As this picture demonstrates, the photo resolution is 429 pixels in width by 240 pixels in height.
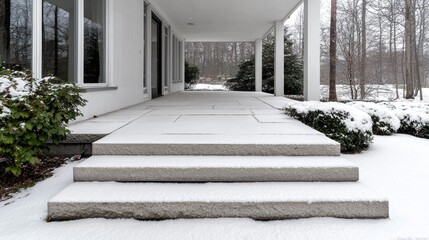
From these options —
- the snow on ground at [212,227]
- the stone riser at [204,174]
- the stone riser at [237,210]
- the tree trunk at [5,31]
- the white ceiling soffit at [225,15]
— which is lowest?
the snow on ground at [212,227]

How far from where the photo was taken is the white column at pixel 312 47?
7762 millimetres

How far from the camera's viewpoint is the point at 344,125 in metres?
3.81

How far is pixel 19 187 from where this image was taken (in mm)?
2652

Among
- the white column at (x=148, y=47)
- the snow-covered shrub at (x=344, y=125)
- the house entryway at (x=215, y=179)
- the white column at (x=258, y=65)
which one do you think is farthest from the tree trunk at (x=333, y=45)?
the house entryway at (x=215, y=179)

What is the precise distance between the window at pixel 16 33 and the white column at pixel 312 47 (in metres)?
5.94

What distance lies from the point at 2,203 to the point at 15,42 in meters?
1.64

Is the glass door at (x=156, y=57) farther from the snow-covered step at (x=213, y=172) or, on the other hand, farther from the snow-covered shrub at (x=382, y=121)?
the snow-covered step at (x=213, y=172)

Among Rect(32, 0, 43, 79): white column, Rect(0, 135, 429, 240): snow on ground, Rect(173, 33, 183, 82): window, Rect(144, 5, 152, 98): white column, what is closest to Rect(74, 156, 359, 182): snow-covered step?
Rect(0, 135, 429, 240): snow on ground

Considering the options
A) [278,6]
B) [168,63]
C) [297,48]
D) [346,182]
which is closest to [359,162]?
[346,182]

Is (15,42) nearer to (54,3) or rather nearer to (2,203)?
(54,3)

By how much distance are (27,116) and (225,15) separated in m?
8.69

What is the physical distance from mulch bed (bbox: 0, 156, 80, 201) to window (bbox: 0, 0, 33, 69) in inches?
37.9

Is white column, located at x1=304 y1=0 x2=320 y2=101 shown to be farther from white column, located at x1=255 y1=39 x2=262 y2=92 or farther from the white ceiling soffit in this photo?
white column, located at x1=255 y1=39 x2=262 y2=92

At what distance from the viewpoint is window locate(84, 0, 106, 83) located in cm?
482
